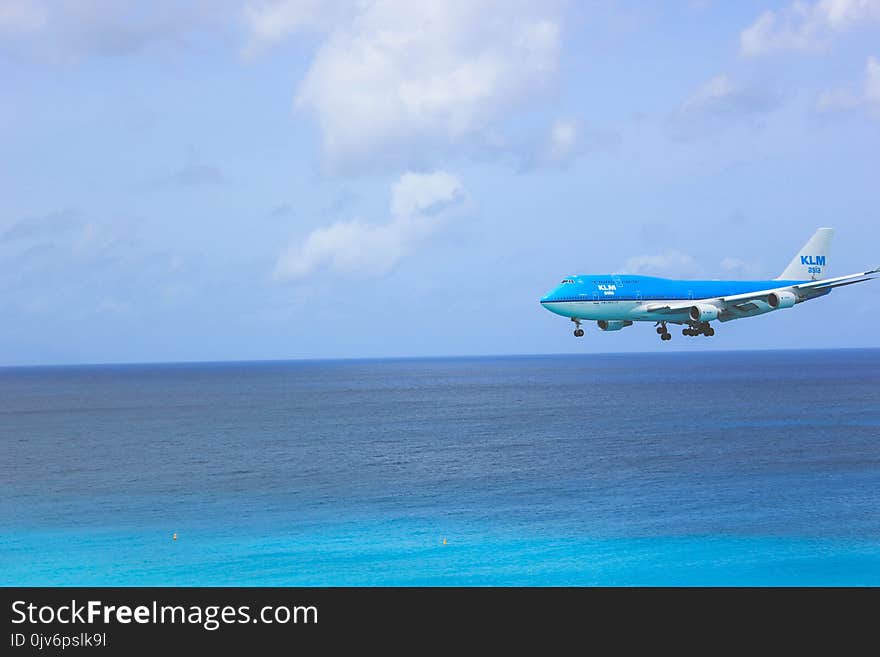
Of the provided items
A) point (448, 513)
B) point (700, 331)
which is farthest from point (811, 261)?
point (448, 513)

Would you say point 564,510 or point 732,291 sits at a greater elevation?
point 732,291

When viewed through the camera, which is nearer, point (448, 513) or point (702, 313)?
point (702, 313)

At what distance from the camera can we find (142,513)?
10994cm

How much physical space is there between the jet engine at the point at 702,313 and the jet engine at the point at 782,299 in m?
4.14

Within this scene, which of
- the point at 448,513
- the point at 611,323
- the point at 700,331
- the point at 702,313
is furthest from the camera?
the point at 448,513

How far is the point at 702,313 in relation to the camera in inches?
2657

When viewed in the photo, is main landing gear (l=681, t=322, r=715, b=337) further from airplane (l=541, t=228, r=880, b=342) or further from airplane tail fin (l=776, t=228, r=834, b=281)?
airplane tail fin (l=776, t=228, r=834, b=281)

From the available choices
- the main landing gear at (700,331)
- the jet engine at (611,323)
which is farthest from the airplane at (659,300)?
the main landing gear at (700,331)

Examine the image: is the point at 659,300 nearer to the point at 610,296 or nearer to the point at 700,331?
the point at 610,296

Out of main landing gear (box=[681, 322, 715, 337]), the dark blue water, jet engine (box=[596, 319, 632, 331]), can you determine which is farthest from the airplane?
the dark blue water

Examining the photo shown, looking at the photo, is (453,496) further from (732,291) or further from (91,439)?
(91,439)

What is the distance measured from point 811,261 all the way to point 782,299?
13.5 m
